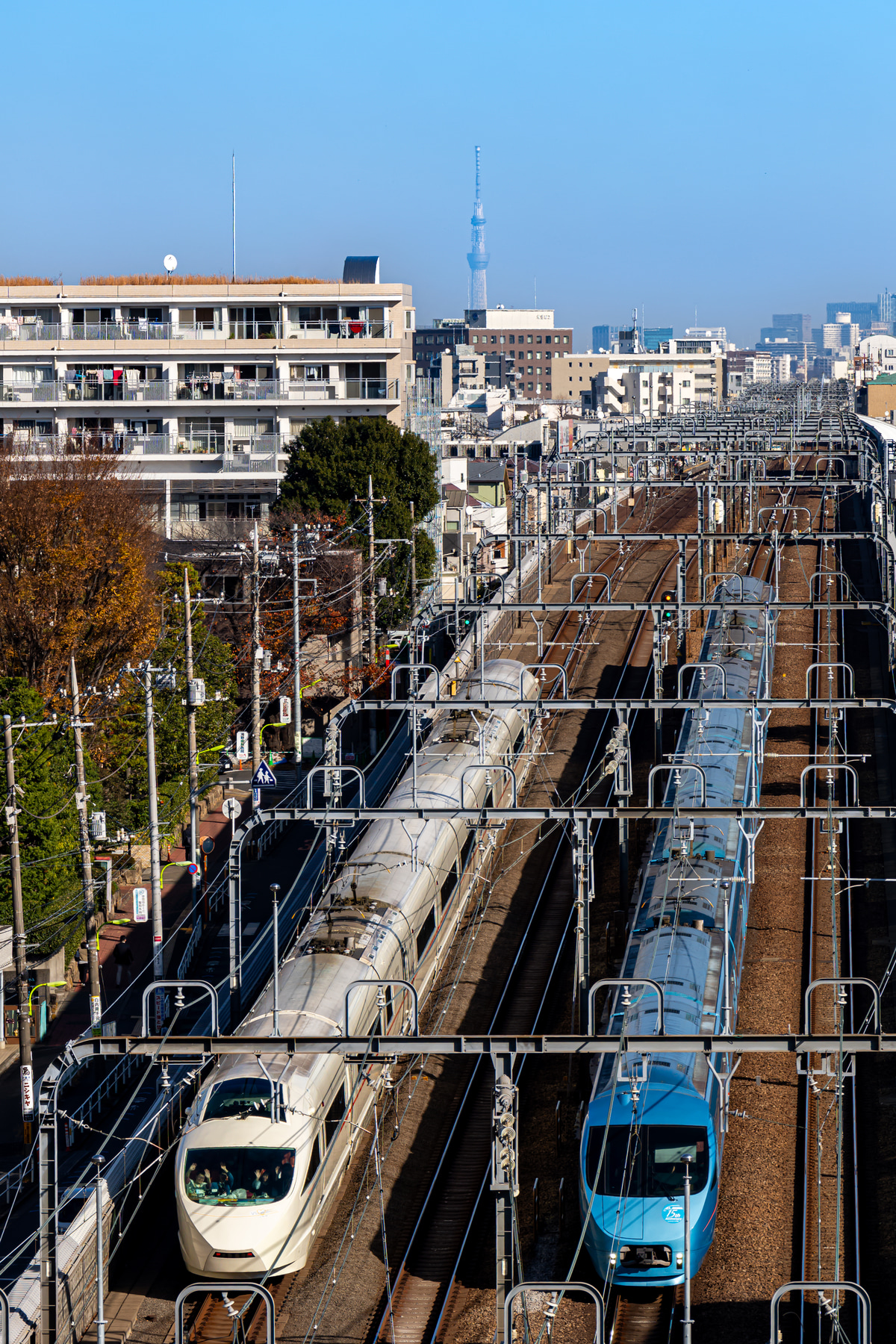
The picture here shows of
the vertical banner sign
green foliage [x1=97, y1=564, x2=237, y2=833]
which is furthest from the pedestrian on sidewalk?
the vertical banner sign

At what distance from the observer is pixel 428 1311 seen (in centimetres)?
1477

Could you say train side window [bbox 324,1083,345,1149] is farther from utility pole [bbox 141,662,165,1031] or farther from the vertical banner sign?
utility pole [bbox 141,662,165,1031]

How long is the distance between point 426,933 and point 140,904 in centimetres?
484

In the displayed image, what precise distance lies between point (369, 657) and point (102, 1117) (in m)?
21.9

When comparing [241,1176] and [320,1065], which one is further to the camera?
[320,1065]

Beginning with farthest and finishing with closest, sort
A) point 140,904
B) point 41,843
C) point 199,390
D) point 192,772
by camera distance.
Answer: point 199,390 < point 192,772 < point 41,843 < point 140,904

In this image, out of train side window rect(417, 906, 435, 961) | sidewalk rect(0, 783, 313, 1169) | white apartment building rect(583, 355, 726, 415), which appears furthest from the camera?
white apartment building rect(583, 355, 726, 415)

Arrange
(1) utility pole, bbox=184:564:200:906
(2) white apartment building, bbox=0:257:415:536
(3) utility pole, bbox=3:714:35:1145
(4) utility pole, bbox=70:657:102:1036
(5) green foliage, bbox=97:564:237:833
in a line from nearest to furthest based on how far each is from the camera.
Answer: (3) utility pole, bbox=3:714:35:1145, (4) utility pole, bbox=70:657:102:1036, (1) utility pole, bbox=184:564:200:906, (5) green foliage, bbox=97:564:237:833, (2) white apartment building, bbox=0:257:415:536

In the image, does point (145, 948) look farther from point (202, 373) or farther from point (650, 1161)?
point (202, 373)

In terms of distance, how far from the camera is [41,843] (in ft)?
82.7

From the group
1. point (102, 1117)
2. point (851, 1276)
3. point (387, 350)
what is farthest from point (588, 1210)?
point (387, 350)

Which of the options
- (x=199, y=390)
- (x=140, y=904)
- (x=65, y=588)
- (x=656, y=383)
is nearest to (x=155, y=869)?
(x=140, y=904)

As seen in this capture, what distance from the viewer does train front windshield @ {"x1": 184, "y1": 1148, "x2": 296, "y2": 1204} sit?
14562 mm

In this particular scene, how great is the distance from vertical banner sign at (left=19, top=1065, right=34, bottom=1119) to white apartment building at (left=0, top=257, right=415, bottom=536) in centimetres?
3545
